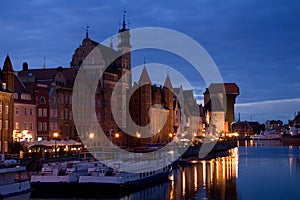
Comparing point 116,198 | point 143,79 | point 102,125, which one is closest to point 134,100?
point 143,79

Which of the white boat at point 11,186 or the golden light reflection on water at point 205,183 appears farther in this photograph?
the golden light reflection on water at point 205,183

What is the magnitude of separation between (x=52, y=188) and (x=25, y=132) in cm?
2359

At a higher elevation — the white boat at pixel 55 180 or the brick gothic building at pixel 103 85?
the brick gothic building at pixel 103 85

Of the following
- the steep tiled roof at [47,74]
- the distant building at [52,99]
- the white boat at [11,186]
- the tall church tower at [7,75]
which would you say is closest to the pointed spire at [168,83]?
the steep tiled roof at [47,74]

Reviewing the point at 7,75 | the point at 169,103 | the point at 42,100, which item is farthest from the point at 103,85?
the point at 169,103

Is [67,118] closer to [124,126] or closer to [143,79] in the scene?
[124,126]

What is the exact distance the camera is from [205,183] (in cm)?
5881

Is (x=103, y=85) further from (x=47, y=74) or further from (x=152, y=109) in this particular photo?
(x=152, y=109)

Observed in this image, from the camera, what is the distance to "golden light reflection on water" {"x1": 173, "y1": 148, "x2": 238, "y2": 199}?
4903 centimetres

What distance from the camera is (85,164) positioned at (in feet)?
174

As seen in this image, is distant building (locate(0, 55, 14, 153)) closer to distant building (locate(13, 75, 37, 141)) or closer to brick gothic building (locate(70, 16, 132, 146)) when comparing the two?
distant building (locate(13, 75, 37, 141))

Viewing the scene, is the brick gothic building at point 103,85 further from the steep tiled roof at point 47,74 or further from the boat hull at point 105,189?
the boat hull at point 105,189

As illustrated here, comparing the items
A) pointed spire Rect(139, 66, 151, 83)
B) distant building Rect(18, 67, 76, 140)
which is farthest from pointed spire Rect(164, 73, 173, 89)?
distant building Rect(18, 67, 76, 140)

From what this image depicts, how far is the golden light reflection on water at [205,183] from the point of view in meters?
49.0
